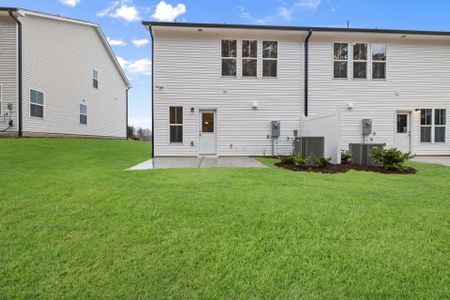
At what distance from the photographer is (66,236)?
260 cm

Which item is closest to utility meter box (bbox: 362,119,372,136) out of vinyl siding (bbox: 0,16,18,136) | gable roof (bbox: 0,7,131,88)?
vinyl siding (bbox: 0,16,18,136)

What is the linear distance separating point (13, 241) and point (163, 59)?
896 centimetres

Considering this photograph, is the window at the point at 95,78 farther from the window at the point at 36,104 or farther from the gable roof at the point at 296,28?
the gable roof at the point at 296,28

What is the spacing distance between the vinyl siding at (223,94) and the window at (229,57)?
8.0 inches

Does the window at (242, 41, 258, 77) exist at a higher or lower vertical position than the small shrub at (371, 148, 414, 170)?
higher

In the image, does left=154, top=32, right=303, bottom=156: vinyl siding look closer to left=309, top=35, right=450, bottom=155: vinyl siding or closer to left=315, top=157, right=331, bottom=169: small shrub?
left=309, top=35, right=450, bottom=155: vinyl siding

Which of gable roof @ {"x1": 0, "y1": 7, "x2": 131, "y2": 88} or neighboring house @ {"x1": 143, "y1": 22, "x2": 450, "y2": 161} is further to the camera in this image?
gable roof @ {"x1": 0, "y1": 7, "x2": 131, "y2": 88}

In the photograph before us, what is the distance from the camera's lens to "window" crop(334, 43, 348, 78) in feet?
35.6

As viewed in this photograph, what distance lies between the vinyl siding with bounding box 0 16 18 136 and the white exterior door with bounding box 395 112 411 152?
16526 mm

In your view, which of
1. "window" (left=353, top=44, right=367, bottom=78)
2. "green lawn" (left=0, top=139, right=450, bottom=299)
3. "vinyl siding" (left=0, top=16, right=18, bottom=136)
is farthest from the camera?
"vinyl siding" (left=0, top=16, right=18, bottom=136)

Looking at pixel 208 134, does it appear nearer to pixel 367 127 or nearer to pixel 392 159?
pixel 392 159

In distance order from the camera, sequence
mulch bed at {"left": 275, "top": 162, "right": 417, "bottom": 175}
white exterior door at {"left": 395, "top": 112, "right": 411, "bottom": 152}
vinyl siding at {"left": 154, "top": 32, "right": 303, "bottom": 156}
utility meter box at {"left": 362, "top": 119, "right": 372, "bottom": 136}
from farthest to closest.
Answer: white exterior door at {"left": 395, "top": 112, "right": 411, "bottom": 152}, utility meter box at {"left": 362, "top": 119, "right": 372, "bottom": 136}, vinyl siding at {"left": 154, "top": 32, "right": 303, "bottom": 156}, mulch bed at {"left": 275, "top": 162, "right": 417, "bottom": 175}

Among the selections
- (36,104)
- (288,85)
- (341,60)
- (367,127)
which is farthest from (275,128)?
(36,104)

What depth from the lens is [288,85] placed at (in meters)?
10.7
